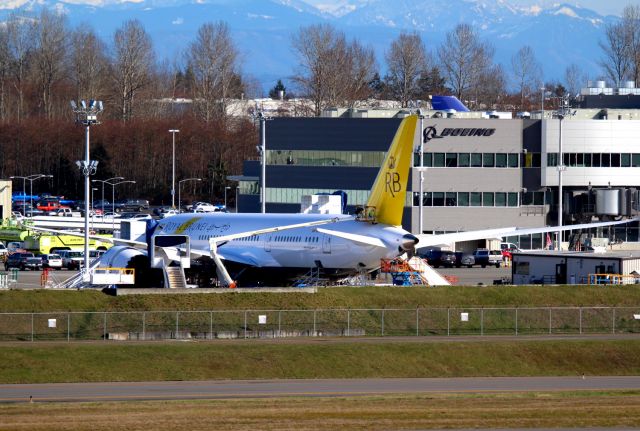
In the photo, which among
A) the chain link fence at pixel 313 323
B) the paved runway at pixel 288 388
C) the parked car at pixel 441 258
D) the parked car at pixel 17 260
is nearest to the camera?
the paved runway at pixel 288 388

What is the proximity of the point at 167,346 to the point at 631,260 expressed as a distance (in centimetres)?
3424

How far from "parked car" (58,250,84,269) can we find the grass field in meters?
58.6

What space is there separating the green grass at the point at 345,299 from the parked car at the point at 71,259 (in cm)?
3525

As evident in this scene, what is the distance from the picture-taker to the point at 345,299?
65.0 metres

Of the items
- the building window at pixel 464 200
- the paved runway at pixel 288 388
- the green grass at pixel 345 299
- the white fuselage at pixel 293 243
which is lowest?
the paved runway at pixel 288 388

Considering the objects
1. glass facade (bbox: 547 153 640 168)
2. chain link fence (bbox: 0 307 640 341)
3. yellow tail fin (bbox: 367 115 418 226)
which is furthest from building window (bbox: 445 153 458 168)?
chain link fence (bbox: 0 307 640 341)

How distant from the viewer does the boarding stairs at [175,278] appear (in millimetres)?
66938

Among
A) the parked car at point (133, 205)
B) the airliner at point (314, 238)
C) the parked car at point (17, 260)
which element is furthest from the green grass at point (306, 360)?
the parked car at point (133, 205)

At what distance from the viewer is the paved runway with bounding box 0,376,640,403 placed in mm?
42500

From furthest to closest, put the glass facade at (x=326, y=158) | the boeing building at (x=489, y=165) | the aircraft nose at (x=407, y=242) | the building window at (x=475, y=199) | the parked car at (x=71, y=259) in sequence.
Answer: the glass facade at (x=326, y=158) → the building window at (x=475, y=199) → the boeing building at (x=489, y=165) → the parked car at (x=71, y=259) → the aircraft nose at (x=407, y=242)

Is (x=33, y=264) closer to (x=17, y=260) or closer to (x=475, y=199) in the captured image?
(x=17, y=260)

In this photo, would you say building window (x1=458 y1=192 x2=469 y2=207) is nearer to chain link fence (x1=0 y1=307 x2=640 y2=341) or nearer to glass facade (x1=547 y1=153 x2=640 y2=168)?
glass facade (x1=547 y1=153 x2=640 y2=168)

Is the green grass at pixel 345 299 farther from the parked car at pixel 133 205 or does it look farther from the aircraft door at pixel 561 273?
the parked car at pixel 133 205

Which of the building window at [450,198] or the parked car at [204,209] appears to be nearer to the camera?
the building window at [450,198]
